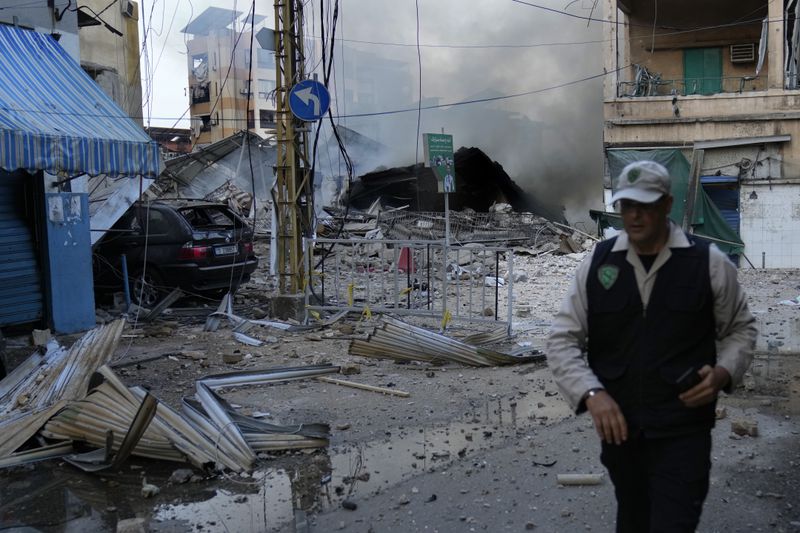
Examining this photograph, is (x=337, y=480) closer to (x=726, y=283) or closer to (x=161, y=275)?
(x=726, y=283)

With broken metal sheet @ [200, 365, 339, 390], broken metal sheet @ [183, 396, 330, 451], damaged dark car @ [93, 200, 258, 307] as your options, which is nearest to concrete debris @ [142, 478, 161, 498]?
broken metal sheet @ [183, 396, 330, 451]

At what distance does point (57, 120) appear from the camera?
25.7ft

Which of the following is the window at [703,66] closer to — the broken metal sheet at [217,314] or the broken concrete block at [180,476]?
the broken metal sheet at [217,314]

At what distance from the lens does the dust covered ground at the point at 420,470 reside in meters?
3.89

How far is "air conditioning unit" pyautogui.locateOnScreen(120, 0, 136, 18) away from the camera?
20.0 meters

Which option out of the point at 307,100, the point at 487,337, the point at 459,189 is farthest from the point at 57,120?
the point at 459,189

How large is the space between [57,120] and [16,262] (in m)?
2.27

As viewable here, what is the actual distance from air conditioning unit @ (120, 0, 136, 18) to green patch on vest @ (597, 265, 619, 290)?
66.3ft

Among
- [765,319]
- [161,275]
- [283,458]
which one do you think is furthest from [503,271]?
[283,458]

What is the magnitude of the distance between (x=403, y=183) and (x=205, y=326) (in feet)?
64.0

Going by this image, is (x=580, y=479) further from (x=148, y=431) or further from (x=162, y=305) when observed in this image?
(x=162, y=305)

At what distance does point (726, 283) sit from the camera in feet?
7.90

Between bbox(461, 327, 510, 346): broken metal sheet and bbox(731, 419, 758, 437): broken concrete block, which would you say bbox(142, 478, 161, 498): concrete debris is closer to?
bbox(731, 419, 758, 437): broken concrete block

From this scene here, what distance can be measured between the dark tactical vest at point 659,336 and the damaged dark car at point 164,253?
359 inches
